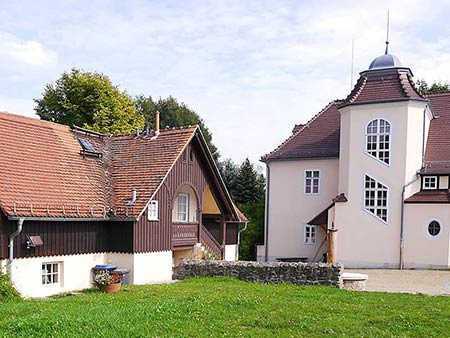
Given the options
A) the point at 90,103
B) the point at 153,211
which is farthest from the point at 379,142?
the point at 90,103

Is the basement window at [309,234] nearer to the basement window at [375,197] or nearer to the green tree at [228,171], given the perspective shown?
the basement window at [375,197]

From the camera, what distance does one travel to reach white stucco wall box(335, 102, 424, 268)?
24438 mm

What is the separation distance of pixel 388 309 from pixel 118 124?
28680mm

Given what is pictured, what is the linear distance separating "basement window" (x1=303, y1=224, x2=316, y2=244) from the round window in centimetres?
679

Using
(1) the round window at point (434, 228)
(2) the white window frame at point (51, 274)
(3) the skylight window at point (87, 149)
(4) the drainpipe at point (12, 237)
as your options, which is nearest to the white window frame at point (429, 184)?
(1) the round window at point (434, 228)

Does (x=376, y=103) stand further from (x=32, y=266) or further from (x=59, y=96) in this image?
(x=59, y=96)

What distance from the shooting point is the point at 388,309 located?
37.0ft

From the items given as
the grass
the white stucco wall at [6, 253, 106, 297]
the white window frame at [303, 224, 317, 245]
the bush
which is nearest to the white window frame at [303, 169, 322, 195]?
the white window frame at [303, 224, 317, 245]

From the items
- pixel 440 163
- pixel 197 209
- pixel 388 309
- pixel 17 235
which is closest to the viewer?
pixel 388 309

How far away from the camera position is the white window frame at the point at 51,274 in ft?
51.1

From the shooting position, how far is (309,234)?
94.9ft

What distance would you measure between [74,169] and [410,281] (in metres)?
13.9

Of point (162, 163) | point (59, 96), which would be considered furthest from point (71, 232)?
point (59, 96)

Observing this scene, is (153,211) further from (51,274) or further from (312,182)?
(312,182)
